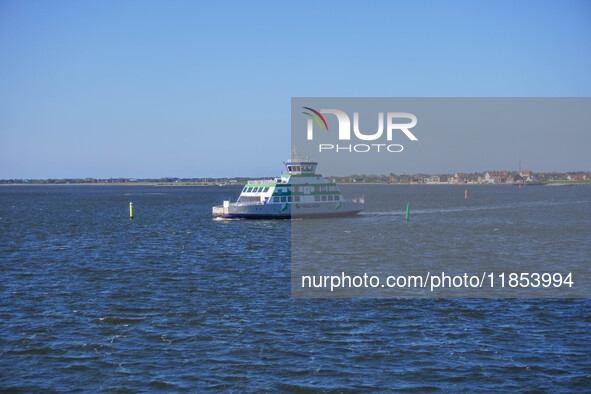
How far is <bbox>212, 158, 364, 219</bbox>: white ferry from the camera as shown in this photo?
7312 centimetres

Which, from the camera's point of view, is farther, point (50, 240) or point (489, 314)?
point (50, 240)

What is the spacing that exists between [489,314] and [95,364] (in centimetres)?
1626

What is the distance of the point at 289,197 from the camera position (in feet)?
242

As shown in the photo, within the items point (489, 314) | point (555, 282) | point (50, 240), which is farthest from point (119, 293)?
point (50, 240)

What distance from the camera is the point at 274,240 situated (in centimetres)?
5400

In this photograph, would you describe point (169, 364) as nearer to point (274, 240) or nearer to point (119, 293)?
point (119, 293)

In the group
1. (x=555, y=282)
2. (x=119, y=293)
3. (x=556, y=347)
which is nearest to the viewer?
(x=556, y=347)

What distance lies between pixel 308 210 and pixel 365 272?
40079 mm

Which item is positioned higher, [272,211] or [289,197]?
[289,197]


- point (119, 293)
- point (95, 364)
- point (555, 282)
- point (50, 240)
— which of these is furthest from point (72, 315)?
point (50, 240)

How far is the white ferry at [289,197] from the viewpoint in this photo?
73.1 metres

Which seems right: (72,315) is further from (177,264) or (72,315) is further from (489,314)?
(489,314)

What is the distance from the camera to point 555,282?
30.5 m

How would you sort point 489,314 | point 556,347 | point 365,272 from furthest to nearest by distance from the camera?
point 365,272 < point 489,314 < point 556,347
